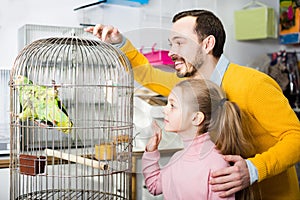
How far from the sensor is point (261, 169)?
1296 mm

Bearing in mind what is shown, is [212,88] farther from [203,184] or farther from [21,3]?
[21,3]

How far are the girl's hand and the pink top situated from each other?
2cm

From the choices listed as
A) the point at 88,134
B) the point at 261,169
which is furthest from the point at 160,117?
the point at 88,134

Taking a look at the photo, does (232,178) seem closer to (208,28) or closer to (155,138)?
(155,138)

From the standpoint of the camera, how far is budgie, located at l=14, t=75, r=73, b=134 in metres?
1.58

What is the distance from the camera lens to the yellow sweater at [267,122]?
4.36 ft

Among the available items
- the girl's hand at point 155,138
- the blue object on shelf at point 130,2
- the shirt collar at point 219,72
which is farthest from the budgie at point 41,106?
the blue object on shelf at point 130,2

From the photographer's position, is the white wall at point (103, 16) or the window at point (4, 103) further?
the white wall at point (103, 16)

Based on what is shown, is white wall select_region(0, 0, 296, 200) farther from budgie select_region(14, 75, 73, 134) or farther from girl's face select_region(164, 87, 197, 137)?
girl's face select_region(164, 87, 197, 137)

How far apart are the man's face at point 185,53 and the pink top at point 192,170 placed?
0.66ft

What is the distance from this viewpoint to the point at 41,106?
163 centimetres

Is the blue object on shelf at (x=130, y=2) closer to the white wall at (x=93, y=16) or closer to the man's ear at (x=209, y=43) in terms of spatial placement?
the white wall at (x=93, y=16)

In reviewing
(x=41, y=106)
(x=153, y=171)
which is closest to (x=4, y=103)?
(x=41, y=106)

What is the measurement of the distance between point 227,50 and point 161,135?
187 cm
